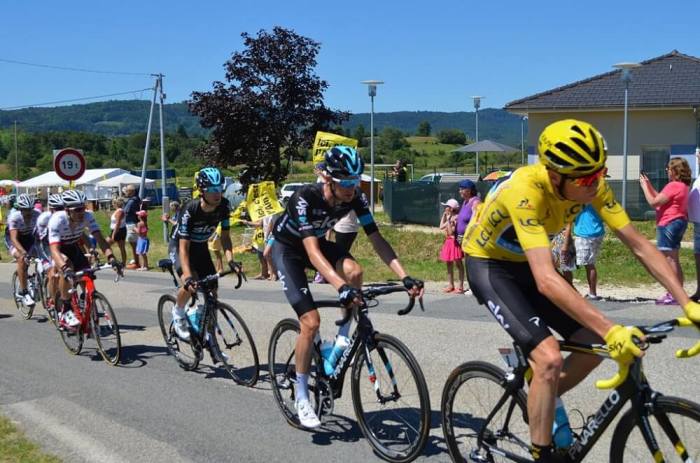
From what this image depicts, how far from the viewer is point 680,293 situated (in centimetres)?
384

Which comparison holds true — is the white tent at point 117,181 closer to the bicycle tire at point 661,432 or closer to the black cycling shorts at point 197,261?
the black cycling shorts at point 197,261

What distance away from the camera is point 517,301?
438 cm

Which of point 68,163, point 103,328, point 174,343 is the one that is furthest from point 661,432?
point 68,163

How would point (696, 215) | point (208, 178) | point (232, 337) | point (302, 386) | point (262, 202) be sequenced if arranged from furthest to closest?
point (262, 202)
point (696, 215)
point (232, 337)
point (208, 178)
point (302, 386)

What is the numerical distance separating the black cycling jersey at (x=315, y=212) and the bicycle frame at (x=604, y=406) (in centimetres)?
188

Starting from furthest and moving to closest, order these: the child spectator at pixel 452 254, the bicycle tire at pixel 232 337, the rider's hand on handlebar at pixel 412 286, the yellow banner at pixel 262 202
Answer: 1. the yellow banner at pixel 262 202
2. the child spectator at pixel 452 254
3. the bicycle tire at pixel 232 337
4. the rider's hand on handlebar at pixel 412 286

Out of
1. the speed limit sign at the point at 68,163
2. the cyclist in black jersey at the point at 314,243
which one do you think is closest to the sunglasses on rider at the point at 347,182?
the cyclist in black jersey at the point at 314,243

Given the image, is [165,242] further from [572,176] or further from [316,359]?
[572,176]

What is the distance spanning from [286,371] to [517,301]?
248cm

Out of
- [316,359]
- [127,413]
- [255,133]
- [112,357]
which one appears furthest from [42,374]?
[255,133]

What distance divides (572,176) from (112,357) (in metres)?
6.45

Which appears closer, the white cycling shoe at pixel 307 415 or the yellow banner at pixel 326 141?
the white cycling shoe at pixel 307 415

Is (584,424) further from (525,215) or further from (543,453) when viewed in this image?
(525,215)

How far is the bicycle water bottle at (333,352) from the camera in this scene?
5.74 meters
